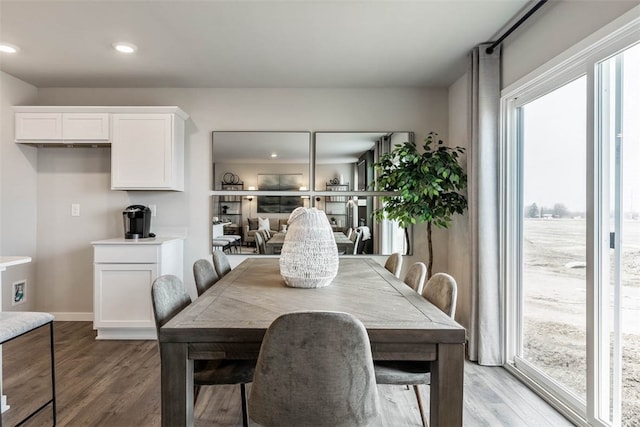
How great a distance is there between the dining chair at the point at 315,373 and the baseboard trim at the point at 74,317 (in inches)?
136

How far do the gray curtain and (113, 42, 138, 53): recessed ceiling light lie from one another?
2636 mm

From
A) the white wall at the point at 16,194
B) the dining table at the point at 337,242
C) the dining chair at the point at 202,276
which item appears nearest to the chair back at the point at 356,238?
the dining table at the point at 337,242

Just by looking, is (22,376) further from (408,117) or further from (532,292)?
(408,117)

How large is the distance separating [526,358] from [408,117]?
2.43 metres

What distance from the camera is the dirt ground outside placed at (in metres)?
1.75

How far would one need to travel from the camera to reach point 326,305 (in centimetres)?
154

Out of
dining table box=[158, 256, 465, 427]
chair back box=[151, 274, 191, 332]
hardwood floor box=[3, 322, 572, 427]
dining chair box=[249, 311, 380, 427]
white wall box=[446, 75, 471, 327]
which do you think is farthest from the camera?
white wall box=[446, 75, 471, 327]

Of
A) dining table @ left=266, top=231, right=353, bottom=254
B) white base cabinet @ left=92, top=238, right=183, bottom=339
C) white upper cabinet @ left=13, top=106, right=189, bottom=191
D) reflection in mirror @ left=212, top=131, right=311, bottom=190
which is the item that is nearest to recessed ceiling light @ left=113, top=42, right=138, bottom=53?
white upper cabinet @ left=13, top=106, right=189, bottom=191

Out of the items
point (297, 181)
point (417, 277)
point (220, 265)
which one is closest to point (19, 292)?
point (220, 265)

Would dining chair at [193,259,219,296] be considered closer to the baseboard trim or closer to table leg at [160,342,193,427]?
table leg at [160,342,193,427]

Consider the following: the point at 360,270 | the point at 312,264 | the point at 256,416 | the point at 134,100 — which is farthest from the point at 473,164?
the point at 134,100

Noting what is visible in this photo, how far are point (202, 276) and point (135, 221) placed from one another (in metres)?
1.75

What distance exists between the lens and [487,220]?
2.80 metres

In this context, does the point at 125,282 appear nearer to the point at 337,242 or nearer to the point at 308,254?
the point at 337,242
